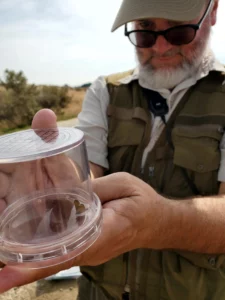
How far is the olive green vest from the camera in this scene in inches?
65.2

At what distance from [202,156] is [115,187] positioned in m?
0.67

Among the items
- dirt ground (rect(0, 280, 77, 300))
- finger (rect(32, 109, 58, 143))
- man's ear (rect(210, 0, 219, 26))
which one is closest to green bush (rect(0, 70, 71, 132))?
dirt ground (rect(0, 280, 77, 300))

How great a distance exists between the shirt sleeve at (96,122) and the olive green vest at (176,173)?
0.08 meters

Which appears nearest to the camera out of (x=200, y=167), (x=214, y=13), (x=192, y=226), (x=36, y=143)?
(x=36, y=143)

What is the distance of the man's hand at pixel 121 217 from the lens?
1153mm

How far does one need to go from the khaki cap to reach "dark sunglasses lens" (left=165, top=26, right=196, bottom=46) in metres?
0.06

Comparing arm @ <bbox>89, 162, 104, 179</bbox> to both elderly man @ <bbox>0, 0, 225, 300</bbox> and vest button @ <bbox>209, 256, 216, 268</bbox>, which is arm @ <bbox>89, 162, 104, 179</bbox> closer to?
elderly man @ <bbox>0, 0, 225, 300</bbox>

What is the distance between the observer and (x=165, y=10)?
2.03 meters

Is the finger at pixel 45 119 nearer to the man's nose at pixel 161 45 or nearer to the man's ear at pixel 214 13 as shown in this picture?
the man's nose at pixel 161 45

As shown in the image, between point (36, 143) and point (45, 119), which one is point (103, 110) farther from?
point (36, 143)

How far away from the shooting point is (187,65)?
2.07m

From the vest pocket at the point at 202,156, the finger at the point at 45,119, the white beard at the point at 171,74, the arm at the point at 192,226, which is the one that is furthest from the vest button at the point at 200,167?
the finger at the point at 45,119

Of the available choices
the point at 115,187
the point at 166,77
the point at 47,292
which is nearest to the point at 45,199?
the point at 115,187

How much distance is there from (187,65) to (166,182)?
0.77m
